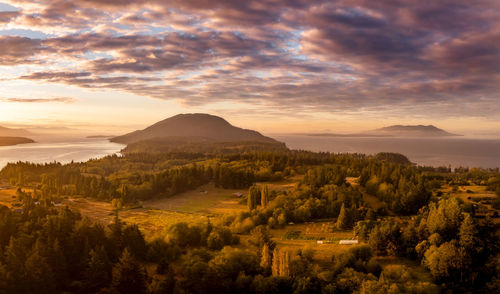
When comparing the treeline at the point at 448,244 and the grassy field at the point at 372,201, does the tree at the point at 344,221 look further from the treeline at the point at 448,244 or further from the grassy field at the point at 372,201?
the grassy field at the point at 372,201

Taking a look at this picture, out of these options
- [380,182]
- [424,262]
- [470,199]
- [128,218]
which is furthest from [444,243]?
[128,218]

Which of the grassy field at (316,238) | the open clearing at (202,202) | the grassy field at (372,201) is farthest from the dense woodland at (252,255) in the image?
the open clearing at (202,202)

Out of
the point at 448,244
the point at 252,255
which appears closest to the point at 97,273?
the point at 252,255

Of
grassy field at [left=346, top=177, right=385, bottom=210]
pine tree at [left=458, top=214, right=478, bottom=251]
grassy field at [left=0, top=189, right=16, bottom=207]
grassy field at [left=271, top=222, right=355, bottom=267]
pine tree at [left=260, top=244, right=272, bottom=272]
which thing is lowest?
grassy field at [left=0, top=189, right=16, bottom=207]

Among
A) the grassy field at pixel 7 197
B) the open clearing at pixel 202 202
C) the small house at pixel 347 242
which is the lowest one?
the open clearing at pixel 202 202

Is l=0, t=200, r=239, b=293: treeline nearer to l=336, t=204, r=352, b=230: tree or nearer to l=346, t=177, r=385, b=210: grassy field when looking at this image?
l=336, t=204, r=352, b=230: tree

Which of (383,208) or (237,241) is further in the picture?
(383,208)

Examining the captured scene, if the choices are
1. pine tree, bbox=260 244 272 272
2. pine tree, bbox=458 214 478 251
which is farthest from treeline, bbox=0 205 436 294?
pine tree, bbox=458 214 478 251

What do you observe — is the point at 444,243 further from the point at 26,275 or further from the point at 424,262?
the point at 26,275

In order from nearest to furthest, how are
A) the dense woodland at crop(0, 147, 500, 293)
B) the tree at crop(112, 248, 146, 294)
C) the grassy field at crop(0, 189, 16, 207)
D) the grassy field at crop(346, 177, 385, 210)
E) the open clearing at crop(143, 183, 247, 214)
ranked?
the dense woodland at crop(0, 147, 500, 293) < the tree at crop(112, 248, 146, 294) < the grassy field at crop(346, 177, 385, 210) < the grassy field at crop(0, 189, 16, 207) < the open clearing at crop(143, 183, 247, 214)
